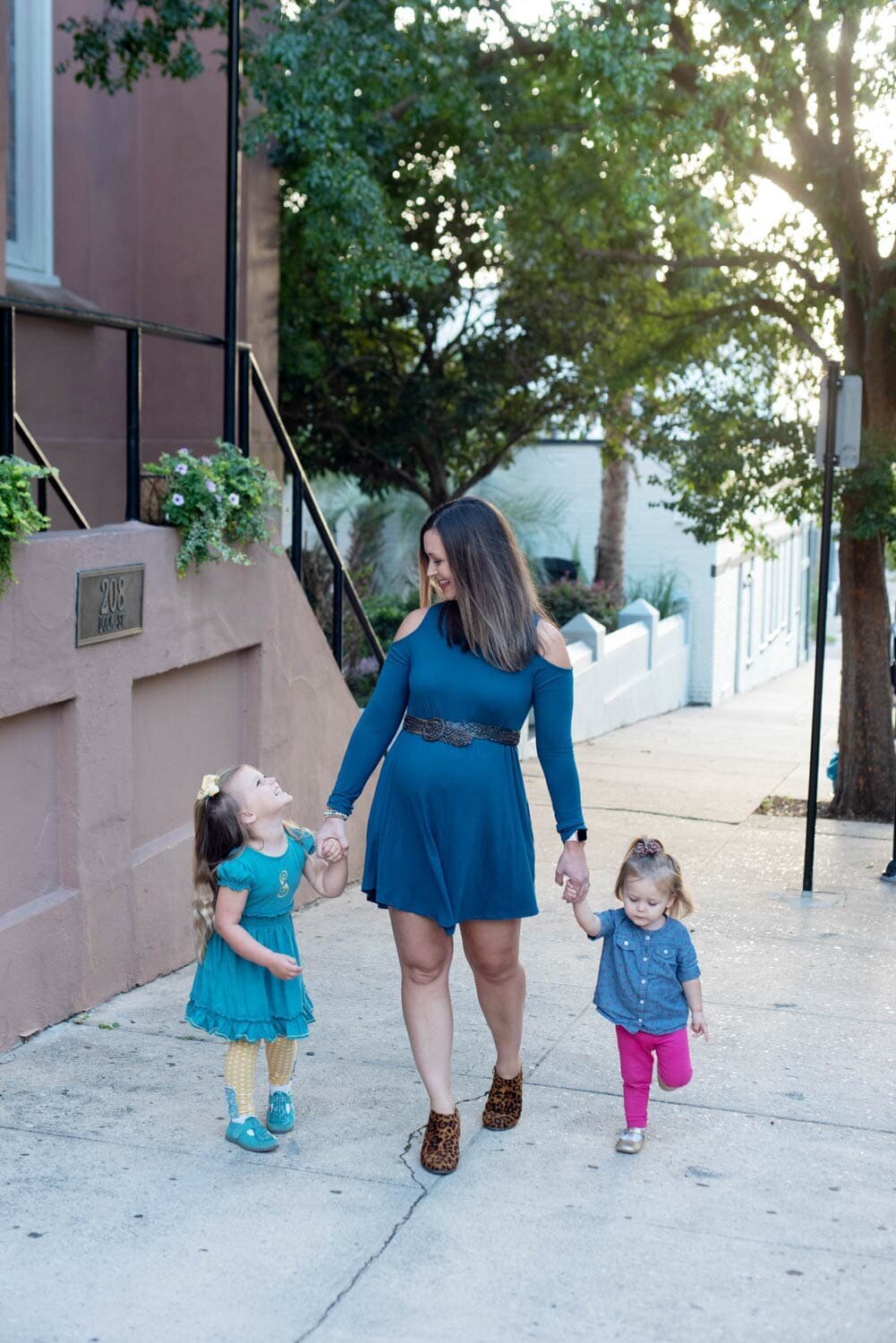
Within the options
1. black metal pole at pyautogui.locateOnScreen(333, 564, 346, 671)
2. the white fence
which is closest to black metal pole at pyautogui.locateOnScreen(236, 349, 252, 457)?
black metal pole at pyautogui.locateOnScreen(333, 564, 346, 671)

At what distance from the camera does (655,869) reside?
447cm

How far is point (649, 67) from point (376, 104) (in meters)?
2.57

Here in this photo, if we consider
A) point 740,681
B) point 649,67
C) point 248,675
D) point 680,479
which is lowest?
point 740,681

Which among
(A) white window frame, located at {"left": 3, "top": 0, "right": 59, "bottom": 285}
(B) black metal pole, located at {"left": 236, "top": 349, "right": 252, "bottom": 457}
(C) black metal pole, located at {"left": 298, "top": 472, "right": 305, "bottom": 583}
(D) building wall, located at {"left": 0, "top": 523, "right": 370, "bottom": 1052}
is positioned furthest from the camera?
(A) white window frame, located at {"left": 3, "top": 0, "right": 59, "bottom": 285}

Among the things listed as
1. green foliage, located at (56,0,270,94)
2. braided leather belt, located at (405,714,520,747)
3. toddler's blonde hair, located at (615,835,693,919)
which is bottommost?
toddler's blonde hair, located at (615,835,693,919)

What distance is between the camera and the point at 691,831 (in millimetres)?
10141

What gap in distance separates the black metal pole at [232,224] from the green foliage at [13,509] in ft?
6.11

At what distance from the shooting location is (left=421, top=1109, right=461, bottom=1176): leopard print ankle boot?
4305mm

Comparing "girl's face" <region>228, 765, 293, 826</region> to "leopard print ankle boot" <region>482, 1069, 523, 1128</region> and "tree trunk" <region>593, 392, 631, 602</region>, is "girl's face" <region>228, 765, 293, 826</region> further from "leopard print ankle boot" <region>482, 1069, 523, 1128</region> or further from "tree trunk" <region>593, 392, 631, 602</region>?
"tree trunk" <region>593, 392, 631, 602</region>

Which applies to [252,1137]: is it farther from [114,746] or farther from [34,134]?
[34,134]

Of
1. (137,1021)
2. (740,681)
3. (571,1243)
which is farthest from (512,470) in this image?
(571,1243)

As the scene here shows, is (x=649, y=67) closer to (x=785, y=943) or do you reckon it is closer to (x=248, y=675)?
(x=248, y=675)

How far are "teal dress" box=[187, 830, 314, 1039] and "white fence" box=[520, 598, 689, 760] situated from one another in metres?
8.57

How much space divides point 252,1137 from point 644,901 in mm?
1300
